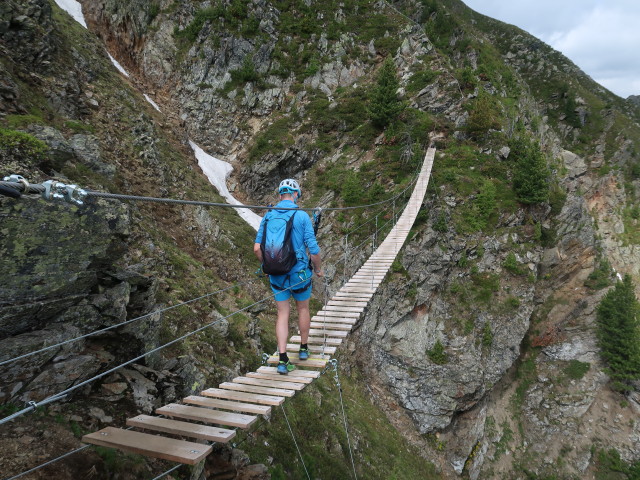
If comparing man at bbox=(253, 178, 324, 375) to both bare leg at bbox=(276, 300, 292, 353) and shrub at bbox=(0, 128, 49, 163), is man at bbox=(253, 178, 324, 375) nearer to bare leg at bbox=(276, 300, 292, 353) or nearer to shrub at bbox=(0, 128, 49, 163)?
bare leg at bbox=(276, 300, 292, 353)

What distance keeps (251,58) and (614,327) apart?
1104 inches

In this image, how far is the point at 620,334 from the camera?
62.4 ft

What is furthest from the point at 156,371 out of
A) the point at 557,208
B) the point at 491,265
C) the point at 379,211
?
the point at 557,208

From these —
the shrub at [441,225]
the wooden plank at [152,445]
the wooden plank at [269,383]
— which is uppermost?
the shrub at [441,225]

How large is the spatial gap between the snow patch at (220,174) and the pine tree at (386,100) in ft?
29.9

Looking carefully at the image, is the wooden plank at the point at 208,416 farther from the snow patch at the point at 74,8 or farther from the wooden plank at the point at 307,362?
the snow patch at the point at 74,8

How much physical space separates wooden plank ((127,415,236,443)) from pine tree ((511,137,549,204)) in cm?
1728

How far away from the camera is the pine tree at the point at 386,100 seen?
19422 millimetres

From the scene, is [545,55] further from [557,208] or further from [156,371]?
[156,371]

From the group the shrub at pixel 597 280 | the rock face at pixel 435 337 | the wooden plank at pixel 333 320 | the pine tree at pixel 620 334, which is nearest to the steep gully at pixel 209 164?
the rock face at pixel 435 337

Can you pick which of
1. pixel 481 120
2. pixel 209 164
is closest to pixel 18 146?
pixel 209 164

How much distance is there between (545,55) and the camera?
186 ft

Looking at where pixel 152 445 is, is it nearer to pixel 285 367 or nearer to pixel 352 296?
pixel 285 367

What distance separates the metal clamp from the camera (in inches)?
85.0
